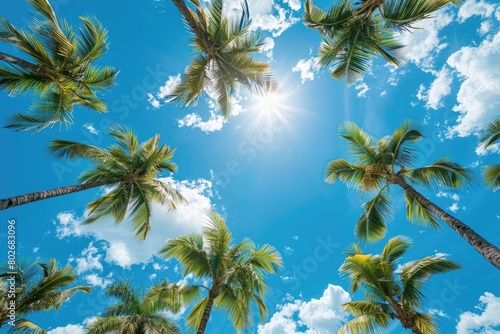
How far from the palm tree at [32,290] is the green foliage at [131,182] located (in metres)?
2.83

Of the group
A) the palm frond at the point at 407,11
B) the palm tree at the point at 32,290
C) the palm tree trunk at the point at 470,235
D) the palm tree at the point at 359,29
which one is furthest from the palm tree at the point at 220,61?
the palm tree at the point at 32,290

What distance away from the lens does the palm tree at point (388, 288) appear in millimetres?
11188

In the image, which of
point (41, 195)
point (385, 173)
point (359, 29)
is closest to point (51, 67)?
point (41, 195)

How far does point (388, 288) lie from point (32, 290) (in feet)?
49.8

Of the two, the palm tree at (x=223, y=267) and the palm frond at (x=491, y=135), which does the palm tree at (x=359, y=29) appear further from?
the palm tree at (x=223, y=267)

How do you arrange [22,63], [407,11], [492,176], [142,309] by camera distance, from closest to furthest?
[407,11], [22,63], [492,176], [142,309]

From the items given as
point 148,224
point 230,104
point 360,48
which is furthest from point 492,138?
point 148,224

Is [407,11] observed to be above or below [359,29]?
below

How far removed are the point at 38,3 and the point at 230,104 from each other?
7852mm

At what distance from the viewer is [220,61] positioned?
11.8 m

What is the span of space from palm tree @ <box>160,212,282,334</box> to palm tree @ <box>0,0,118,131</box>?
6976 mm

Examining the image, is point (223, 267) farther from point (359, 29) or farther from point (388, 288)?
point (359, 29)

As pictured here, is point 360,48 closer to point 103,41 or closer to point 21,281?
point 103,41

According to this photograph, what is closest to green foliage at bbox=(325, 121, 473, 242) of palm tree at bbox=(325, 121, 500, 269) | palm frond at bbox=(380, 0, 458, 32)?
palm tree at bbox=(325, 121, 500, 269)
